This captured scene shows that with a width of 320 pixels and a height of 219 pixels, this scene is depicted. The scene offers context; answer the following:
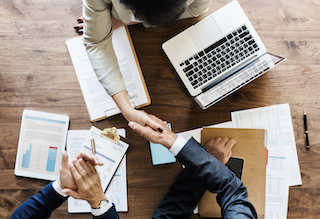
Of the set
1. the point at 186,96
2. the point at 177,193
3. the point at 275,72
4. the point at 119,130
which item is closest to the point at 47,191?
the point at 119,130

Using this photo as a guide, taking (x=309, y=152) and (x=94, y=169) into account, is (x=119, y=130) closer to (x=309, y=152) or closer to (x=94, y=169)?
(x=94, y=169)

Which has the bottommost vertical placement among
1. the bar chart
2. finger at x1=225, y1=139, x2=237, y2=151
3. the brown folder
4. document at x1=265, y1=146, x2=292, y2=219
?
document at x1=265, y1=146, x2=292, y2=219

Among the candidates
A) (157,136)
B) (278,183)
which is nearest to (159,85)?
(157,136)

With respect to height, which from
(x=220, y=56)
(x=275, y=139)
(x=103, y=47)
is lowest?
(x=275, y=139)

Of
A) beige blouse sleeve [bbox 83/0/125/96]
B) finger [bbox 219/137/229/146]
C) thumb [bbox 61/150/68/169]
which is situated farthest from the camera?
finger [bbox 219/137/229/146]

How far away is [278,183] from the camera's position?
3.65 feet

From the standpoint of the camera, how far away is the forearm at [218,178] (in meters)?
0.92

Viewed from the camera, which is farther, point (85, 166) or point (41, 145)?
point (41, 145)

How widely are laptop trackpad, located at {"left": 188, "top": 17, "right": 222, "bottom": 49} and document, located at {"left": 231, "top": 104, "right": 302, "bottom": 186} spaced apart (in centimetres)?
39

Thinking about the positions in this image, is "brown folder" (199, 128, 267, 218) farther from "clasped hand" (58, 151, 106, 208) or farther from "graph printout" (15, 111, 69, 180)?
"graph printout" (15, 111, 69, 180)

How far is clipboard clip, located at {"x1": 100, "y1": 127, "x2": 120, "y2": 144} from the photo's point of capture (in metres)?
1.10

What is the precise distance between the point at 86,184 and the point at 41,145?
0.33 metres

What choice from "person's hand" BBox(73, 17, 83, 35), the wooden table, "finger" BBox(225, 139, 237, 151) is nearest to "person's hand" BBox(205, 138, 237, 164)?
"finger" BBox(225, 139, 237, 151)

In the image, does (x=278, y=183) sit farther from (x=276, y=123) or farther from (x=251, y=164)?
(x=276, y=123)
